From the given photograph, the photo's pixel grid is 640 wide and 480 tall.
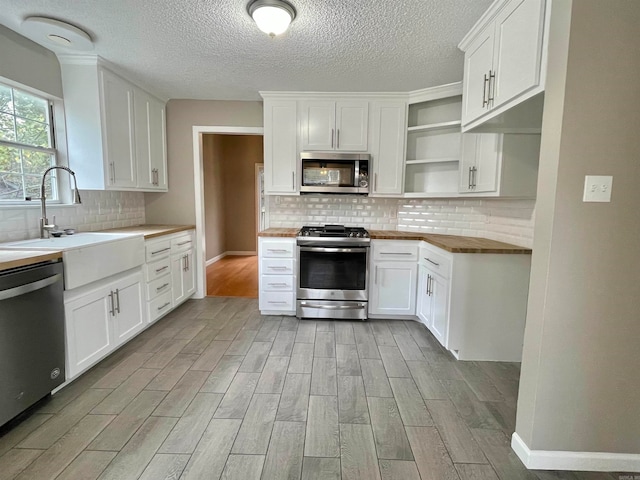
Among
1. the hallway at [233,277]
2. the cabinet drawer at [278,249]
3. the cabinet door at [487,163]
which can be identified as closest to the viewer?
the cabinet door at [487,163]

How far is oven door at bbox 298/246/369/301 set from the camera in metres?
3.12

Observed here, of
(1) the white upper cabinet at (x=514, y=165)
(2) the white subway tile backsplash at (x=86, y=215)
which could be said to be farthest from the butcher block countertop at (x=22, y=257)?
(1) the white upper cabinet at (x=514, y=165)

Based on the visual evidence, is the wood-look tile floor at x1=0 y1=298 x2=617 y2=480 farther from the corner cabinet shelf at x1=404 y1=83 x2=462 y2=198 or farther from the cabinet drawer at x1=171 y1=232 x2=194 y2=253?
the corner cabinet shelf at x1=404 y1=83 x2=462 y2=198

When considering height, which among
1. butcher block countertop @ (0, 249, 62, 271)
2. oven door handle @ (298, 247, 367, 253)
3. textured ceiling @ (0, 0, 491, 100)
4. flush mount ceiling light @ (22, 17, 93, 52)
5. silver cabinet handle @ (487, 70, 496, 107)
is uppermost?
textured ceiling @ (0, 0, 491, 100)

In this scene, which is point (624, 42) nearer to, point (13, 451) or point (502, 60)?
point (502, 60)

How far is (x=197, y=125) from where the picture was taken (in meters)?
3.67

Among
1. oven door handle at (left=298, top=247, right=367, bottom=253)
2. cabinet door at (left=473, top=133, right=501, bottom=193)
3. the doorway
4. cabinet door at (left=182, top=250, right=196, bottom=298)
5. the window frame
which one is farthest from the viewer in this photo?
the doorway

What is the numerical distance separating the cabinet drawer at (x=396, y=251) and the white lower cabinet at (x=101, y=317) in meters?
2.21

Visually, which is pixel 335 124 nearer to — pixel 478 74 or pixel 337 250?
pixel 337 250

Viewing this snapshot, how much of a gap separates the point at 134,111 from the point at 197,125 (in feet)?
2.43

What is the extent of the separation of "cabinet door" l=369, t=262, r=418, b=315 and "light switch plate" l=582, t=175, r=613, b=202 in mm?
1901

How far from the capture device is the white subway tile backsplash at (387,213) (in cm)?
318

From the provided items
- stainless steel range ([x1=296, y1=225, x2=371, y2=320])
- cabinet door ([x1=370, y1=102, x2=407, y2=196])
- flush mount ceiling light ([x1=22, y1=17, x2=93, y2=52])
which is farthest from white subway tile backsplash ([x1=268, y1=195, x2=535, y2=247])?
flush mount ceiling light ([x1=22, y1=17, x2=93, y2=52])

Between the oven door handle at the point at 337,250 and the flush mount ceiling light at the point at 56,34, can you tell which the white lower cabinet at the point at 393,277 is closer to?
the oven door handle at the point at 337,250
